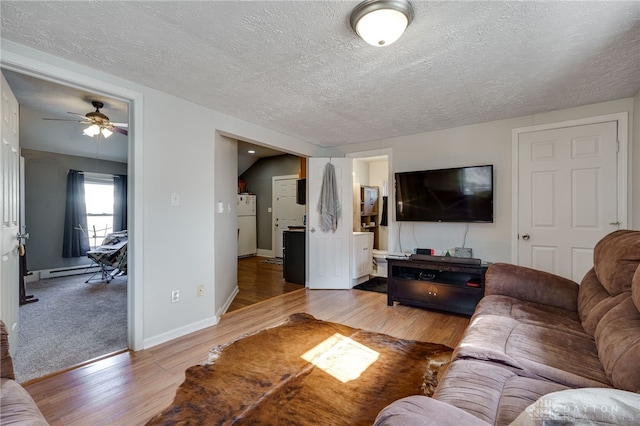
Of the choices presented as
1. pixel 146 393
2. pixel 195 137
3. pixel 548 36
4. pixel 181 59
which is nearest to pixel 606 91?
pixel 548 36

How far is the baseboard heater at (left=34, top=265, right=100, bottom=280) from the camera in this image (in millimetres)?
4777

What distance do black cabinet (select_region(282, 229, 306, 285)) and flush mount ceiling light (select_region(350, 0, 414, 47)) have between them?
11.0ft

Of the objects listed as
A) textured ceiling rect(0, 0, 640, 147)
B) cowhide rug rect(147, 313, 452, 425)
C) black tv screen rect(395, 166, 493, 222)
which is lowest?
cowhide rug rect(147, 313, 452, 425)

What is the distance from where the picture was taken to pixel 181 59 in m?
1.98

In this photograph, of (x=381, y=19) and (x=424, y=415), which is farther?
(x=381, y=19)

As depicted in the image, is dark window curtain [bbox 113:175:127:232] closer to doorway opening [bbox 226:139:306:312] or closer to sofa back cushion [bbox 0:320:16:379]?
doorway opening [bbox 226:139:306:312]

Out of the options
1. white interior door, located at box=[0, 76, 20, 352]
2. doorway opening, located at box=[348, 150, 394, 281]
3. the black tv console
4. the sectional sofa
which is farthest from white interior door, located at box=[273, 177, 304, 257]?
the sectional sofa

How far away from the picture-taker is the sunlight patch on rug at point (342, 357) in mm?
1994

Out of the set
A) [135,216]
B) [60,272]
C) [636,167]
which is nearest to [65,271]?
[60,272]

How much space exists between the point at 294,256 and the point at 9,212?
3298mm

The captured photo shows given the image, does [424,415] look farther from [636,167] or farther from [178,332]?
[636,167]

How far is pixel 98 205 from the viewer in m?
Answer: 5.61

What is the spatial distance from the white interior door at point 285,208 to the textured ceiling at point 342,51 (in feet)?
13.4

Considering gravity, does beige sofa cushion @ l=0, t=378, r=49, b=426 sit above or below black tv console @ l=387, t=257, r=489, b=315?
above
